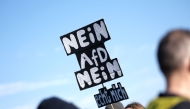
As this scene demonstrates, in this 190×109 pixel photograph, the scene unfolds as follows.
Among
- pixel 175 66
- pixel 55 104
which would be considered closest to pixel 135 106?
pixel 55 104

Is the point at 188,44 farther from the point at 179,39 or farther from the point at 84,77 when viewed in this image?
the point at 84,77

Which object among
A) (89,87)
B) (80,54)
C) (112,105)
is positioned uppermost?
(80,54)

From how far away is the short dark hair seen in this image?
224cm

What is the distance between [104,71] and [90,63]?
1.56 feet

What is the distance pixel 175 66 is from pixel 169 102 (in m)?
0.22

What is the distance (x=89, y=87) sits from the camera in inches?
446

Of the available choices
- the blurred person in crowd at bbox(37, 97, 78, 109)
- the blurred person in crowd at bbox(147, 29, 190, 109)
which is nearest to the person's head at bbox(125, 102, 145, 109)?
the blurred person in crowd at bbox(37, 97, 78, 109)

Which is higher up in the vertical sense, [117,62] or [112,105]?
[117,62]

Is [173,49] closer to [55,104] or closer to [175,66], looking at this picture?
[175,66]

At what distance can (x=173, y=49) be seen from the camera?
2.26 meters

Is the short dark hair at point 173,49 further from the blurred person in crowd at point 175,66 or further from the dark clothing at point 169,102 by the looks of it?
the dark clothing at point 169,102

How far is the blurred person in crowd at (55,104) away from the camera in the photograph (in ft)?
13.4

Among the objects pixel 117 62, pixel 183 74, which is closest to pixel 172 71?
pixel 183 74

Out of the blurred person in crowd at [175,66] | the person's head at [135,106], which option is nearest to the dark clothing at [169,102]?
the blurred person in crowd at [175,66]
